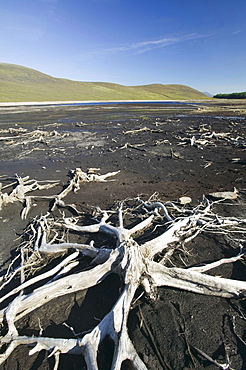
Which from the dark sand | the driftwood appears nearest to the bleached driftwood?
the dark sand

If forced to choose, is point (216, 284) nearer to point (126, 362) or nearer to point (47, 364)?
point (126, 362)

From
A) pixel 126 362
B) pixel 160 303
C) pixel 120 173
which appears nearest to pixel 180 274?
pixel 160 303

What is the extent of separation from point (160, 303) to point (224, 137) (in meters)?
18.1

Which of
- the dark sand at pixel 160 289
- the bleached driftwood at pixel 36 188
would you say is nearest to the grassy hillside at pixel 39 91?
the dark sand at pixel 160 289

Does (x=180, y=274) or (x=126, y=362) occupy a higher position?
(x=180, y=274)

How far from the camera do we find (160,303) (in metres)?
3.47

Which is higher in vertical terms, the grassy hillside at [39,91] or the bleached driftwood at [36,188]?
the grassy hillside at [39,91]

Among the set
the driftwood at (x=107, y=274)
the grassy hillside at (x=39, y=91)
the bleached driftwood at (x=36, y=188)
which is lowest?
the bleached driftwood at (x=36, y=188)

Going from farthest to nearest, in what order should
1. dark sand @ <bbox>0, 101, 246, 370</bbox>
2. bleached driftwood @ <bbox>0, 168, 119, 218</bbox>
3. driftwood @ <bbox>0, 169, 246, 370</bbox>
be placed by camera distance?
bleached driftwood @ <bbox>0, 168, 119, 218</bbox>, dark sand @ <bbox>0, 101, 246, 370</bbox>, driftwood @ <bbox>0, 169, 246, 370</bbox>

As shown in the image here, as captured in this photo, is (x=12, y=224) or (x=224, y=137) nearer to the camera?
(x=12, y=224)

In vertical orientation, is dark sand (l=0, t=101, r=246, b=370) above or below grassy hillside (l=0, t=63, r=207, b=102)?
below

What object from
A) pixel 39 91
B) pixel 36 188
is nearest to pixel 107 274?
pixel 36 188

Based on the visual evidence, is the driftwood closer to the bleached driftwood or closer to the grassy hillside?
the bleached driftwood

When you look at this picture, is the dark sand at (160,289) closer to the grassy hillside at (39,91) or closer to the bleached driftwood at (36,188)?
the bleached driftwood at (36,188)
